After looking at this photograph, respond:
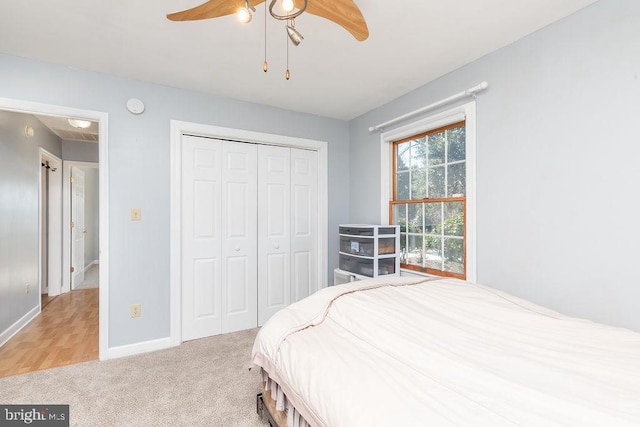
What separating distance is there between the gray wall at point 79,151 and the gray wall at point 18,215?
0.83 metres

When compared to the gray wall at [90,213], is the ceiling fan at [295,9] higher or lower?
higher

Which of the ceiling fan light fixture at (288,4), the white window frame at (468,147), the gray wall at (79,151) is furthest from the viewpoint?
the gray wall at (79,151)

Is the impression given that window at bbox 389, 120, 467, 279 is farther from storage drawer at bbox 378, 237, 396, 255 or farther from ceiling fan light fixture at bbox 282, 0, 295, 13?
ceiling fan light fixture at bbox 282, 0, 295, 13

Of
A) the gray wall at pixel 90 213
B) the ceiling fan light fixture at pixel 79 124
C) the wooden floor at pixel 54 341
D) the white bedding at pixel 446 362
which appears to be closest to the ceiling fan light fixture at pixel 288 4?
the white bedding at pixel 446 362

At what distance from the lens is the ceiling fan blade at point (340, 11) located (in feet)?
4.38

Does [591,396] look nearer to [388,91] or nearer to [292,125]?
[388,91]

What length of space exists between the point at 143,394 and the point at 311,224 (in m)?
2.25

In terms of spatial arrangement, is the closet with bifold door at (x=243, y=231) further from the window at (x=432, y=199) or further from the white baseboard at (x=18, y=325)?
the white baseboard at (x=18, y=325)

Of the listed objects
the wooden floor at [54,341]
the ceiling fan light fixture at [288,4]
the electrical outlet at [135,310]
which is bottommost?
the wooden floor at [54,341]

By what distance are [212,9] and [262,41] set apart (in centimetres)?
84

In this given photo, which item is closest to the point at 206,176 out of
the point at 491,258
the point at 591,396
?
the point at 491,258

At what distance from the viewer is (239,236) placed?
3281mm

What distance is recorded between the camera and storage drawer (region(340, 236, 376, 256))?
3.02 m

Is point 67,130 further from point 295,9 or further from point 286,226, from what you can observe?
point 295,9
